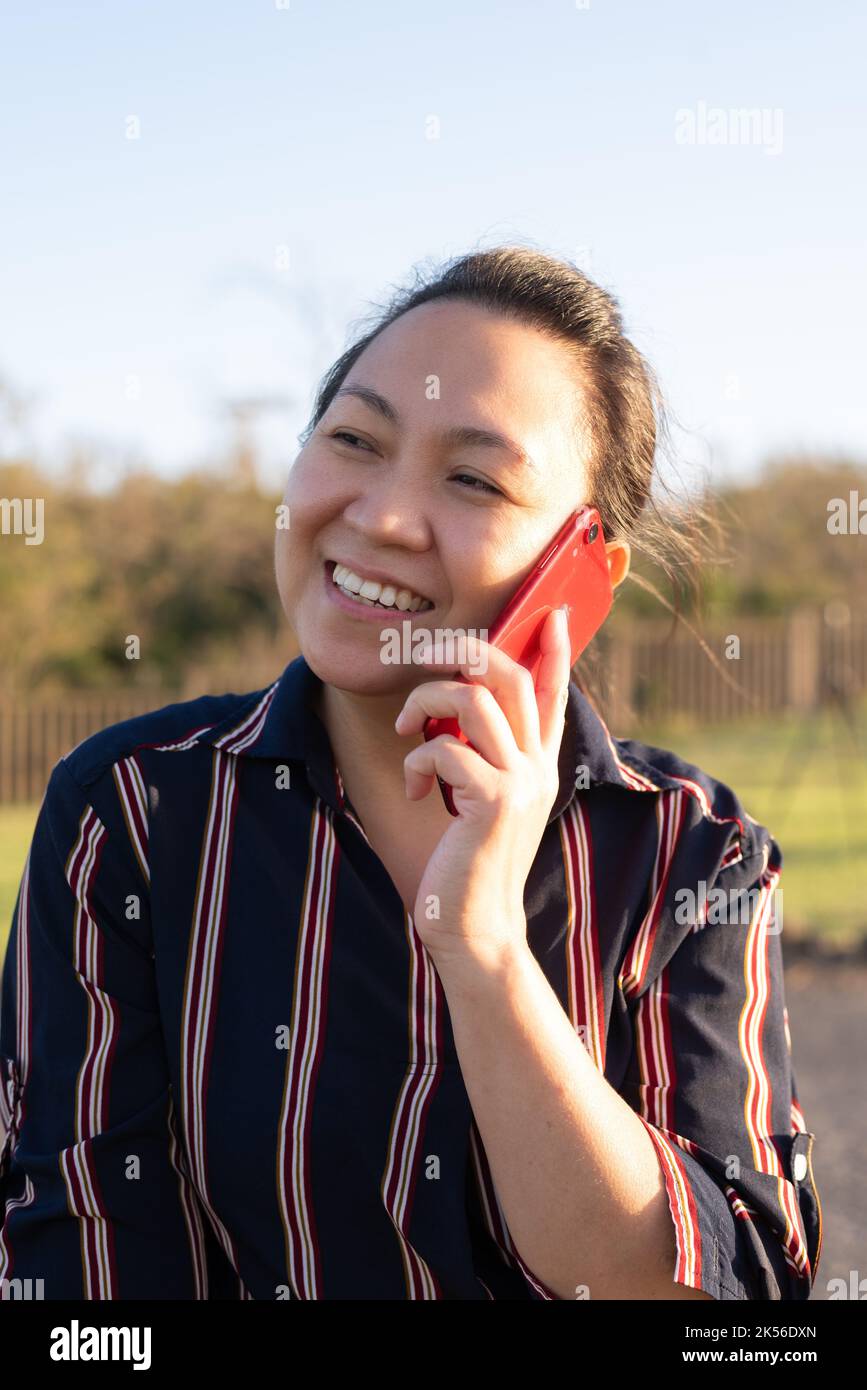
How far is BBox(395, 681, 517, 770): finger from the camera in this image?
1.93 metres

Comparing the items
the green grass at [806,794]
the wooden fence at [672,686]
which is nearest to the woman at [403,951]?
the green grass at [806,794]

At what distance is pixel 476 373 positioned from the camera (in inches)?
84.3

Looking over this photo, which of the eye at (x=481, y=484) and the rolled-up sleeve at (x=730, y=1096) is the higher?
the eye at (x=481, y=484)

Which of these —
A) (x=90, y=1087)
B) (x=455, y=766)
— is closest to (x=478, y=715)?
(x=455, y=766)

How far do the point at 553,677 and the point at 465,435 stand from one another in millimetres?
387

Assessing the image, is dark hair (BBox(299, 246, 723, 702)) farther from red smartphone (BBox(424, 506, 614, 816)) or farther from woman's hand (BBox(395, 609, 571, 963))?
woman's hand (BBox(395, 609, 571, 963))

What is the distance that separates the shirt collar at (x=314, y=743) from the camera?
2.21 meters

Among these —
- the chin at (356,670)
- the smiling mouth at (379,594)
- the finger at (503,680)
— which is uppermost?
the smiling mouth at (379,594)

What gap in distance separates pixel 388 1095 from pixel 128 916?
48 cm

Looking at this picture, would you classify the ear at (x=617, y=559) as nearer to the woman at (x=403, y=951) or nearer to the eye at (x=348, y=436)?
the woman at (x=403, y=951)

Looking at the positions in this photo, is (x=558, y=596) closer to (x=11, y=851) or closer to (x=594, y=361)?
(x=594, y=361)

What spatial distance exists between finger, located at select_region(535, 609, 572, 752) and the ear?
279 millimetres

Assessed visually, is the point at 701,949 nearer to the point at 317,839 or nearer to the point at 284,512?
the point at 317,839

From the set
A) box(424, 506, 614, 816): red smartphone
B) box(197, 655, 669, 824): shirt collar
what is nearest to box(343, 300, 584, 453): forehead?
box(424, 506, 614, 816): red smartphone
